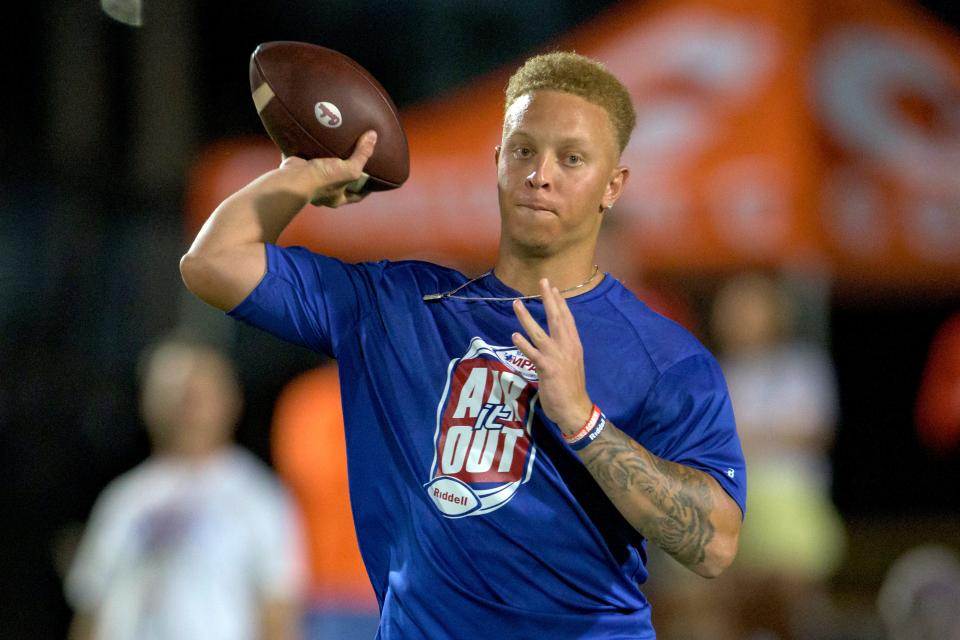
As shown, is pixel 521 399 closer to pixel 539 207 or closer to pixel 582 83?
pixel 539 207

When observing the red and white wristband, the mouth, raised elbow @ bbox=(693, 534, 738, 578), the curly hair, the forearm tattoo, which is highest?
the curly hair

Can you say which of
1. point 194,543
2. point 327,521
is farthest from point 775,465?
point 194,543

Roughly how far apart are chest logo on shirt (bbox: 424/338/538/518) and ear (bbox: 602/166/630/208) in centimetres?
41

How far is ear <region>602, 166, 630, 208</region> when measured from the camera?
3.16 meters

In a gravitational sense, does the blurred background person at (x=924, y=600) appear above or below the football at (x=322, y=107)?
below

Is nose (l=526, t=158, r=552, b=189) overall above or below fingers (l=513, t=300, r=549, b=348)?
above

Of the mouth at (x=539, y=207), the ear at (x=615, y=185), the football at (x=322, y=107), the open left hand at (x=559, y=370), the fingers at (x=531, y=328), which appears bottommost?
the open left hand at (x=559, y=370)

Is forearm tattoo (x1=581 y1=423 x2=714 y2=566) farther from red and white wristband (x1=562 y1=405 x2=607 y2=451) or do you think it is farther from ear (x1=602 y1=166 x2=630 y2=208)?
ear (x1=602 y1=166 x2=630 y2=208)

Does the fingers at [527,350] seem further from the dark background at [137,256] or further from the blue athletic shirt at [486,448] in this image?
the dark background at [137,256]

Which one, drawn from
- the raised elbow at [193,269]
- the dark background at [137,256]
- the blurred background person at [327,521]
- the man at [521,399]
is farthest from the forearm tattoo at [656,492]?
the dark background at [137,256]

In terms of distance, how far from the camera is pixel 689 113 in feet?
23.3

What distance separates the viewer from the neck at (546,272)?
10.4 ft

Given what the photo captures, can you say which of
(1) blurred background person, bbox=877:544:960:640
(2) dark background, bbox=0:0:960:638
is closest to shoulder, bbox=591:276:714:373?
(1) blurred background person, bbox=877:544:960:640

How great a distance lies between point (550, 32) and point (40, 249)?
3262mm
